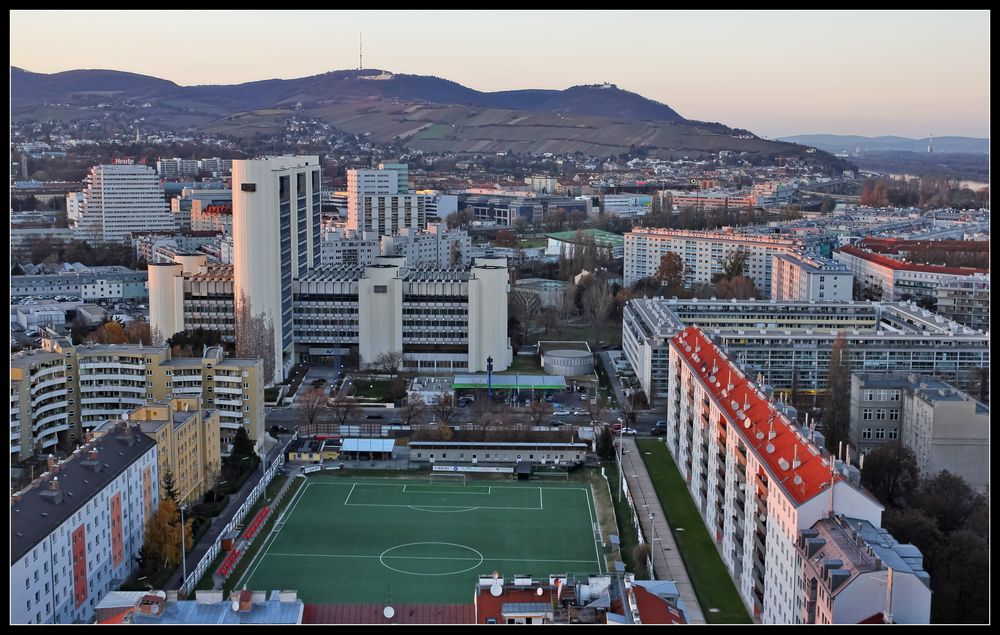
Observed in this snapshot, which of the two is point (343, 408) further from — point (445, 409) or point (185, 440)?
point (185, 440)

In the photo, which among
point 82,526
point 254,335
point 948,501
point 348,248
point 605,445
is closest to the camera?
point 82,526

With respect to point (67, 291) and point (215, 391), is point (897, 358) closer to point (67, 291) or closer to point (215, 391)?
point (215, 391)

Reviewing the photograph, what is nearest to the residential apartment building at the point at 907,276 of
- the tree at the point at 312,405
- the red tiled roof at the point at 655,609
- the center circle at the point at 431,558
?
the tree at the point at 312,405

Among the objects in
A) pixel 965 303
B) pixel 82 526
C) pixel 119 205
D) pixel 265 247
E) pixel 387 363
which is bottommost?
pixel 387 363

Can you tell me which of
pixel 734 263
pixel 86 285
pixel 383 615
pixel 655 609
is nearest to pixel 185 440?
pixel 383 615

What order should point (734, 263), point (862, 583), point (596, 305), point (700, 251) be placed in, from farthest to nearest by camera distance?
point (700, 251), point (734, 263), point (596, 305), point (862, 583)

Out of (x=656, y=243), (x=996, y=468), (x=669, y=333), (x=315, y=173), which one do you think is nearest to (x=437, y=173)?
(x=656, y=243)
